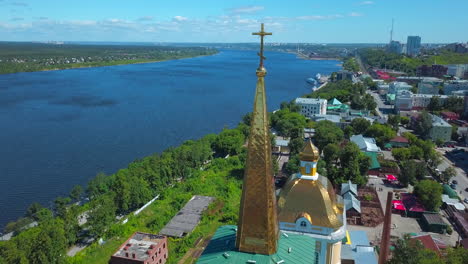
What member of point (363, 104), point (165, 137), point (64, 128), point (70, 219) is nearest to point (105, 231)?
point (70, 219)

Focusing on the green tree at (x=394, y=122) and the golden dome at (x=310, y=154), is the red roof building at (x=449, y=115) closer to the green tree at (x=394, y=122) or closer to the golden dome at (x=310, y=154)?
the green tree at (x=394, y=122)

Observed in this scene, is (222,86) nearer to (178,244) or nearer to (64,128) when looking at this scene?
(64,128)

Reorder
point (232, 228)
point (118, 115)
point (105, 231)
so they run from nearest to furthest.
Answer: point (232, 228)
point (105, 231)
point (118, 115)

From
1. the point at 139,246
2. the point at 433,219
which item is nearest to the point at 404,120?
the point at 433,219

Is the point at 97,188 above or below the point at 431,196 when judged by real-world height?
below

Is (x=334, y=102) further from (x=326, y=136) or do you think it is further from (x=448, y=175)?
(x=448, y=175)

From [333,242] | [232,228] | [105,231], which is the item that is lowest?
[105,231]
